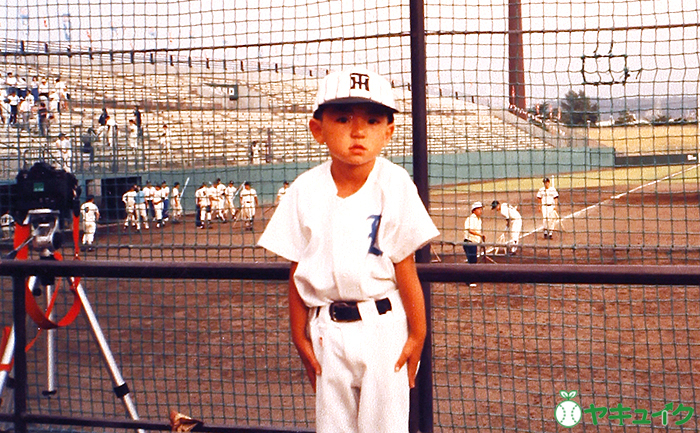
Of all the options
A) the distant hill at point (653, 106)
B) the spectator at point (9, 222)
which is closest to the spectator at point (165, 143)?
the spectator at point (9, 222)

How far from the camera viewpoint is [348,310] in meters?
1.81

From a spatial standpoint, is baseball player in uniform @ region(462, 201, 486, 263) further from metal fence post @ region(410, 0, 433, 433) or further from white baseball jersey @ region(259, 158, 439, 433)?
white baseball jersey @ region(259, 158, 439, 433)

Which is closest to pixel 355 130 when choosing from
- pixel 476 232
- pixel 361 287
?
pixel 361 287

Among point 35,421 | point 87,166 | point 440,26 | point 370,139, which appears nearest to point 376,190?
point 370,139

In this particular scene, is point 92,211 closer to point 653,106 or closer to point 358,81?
point 358,81

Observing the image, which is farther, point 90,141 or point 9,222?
point 9,222

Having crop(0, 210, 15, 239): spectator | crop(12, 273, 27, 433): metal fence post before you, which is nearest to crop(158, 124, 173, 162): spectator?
crop(0, 210, 15, 239): spectator

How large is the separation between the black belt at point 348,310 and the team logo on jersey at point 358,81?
1.83 ft

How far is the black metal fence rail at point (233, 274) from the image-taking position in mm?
2096

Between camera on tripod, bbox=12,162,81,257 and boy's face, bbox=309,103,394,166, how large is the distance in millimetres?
1667

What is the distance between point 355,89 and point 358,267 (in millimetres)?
455

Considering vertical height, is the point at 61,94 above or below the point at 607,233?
above

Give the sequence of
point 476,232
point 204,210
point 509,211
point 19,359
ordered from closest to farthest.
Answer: point 19,359 → point 204,210 → point 476,232 → point 509,211

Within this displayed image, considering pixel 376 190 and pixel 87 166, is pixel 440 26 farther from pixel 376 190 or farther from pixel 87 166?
pixel 87 166
